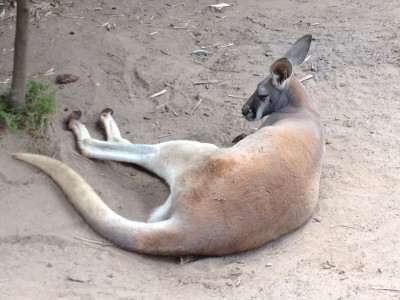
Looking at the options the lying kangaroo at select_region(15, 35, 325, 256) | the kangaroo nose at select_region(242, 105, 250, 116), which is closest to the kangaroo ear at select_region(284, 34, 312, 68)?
the kangaroo nose at select_region(242, 105, 250, 116)

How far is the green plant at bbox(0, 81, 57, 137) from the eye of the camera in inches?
192

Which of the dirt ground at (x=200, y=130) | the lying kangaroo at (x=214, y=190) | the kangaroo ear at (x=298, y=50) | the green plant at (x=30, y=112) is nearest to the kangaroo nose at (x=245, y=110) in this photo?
the dirt ground at (x=200, y=130)

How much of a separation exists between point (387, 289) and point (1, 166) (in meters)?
2.58

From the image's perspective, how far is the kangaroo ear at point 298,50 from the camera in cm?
555

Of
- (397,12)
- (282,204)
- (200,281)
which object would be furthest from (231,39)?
(200,281)

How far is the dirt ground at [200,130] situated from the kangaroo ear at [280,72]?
20.3 inches

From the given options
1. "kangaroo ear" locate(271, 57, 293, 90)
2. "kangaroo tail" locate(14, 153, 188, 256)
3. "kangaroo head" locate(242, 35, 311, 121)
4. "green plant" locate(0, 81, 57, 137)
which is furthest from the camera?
"kangaroo head" locate(242, 35, 311, 121)

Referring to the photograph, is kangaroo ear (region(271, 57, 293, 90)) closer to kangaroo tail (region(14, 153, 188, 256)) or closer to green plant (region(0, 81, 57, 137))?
green plant (region(0, 81, 57, 137))

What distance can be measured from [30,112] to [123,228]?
1425mm

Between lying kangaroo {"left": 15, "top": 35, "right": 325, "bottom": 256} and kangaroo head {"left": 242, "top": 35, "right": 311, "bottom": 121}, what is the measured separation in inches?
23.1

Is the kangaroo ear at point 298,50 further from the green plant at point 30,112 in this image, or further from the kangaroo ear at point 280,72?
the green plant at point 30,112

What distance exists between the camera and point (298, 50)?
18.4 ft

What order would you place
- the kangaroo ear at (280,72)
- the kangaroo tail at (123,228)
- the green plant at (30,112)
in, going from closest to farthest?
the kangaroo tail at (123,228) → the green plant at (30,112) → the kangaroo ear at (280,72)

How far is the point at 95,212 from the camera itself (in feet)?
13.6
